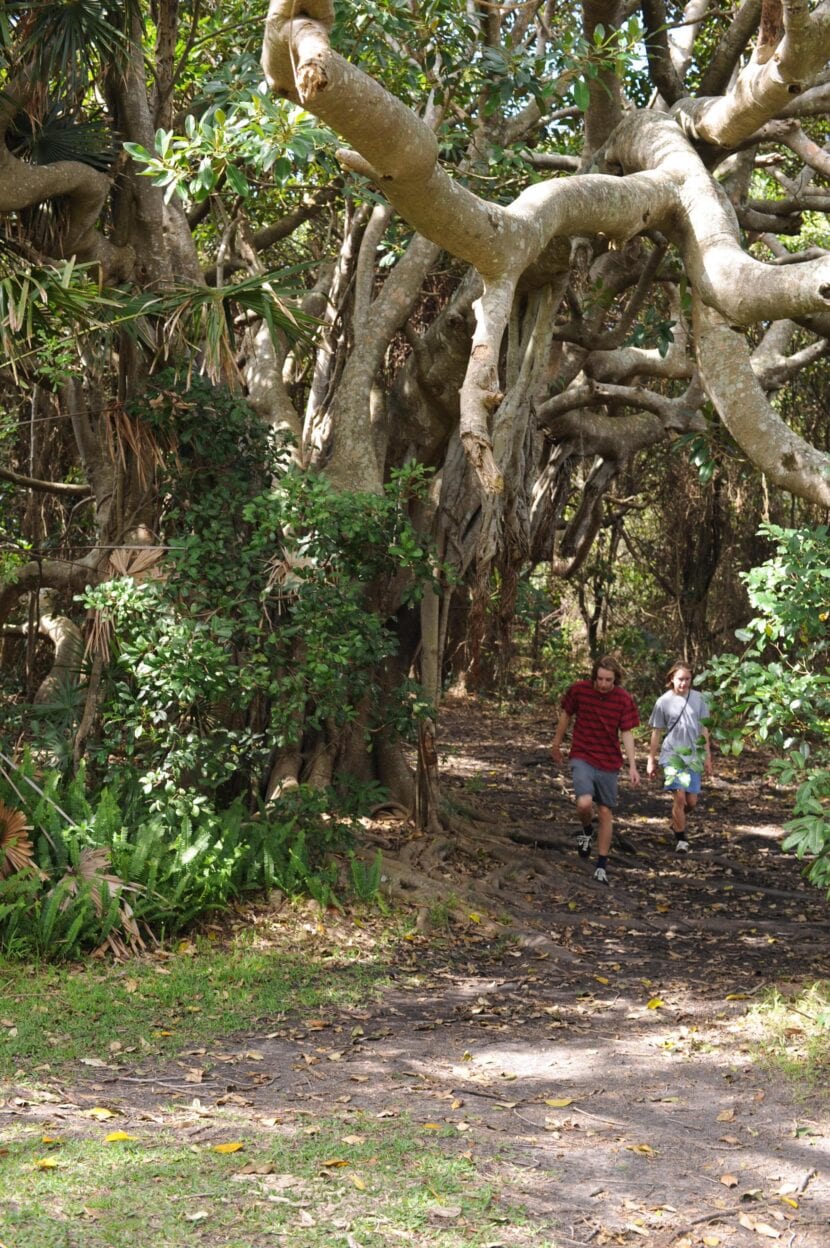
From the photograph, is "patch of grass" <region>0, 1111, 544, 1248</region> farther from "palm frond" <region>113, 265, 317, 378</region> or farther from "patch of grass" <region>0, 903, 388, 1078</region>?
"palm frond" <region>113, 265, 317, 378</region>

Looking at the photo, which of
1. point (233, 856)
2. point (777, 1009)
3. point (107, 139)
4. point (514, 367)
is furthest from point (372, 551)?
point (777, 1009)

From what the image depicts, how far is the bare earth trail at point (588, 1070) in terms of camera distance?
14.7 ft

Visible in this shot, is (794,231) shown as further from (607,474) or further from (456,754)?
(456,754)

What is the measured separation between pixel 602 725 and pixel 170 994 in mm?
4399

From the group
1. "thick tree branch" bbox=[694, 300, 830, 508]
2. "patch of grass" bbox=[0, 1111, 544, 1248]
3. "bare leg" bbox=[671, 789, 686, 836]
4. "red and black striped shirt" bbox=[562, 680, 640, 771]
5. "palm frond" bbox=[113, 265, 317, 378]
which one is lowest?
"patch of grass" bbox=[0, 1111, 544, 1248]

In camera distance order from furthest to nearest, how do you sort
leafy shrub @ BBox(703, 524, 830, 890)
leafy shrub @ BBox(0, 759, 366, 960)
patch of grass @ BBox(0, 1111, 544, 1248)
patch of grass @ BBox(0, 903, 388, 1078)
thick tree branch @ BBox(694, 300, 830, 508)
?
leafy shrub @ BBox(0, 759, 366, 960)
thick tree branch @ BBox(694, 300, 830, 508)
leafy shrub @ BBox(703, 524, 830, 890)
patch of grass @ BBox(0, 903, 388, 1078)
patch of grass @ BBox(0, 1111, 544, 1248)

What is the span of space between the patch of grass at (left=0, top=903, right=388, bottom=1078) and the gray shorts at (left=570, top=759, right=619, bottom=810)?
107 inches

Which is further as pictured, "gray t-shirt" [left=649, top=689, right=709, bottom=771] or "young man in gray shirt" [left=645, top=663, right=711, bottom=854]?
"gray t-shirt" [left=649, top=689, right=709, bottom=771]

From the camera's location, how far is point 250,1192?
14.1 feet

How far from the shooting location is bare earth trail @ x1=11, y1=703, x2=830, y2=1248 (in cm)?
448

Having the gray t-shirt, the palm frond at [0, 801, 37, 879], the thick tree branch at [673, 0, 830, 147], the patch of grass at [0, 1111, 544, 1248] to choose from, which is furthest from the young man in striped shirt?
the patch of grass at [0, 1111, 544, 1248]

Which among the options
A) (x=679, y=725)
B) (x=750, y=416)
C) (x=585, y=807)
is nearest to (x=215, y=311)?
(x=750, y=416)

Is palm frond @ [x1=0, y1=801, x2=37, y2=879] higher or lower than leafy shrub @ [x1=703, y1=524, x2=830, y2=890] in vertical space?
lower

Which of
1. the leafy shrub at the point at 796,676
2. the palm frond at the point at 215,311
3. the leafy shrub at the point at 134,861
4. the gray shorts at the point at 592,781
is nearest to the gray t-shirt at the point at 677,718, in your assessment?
the gray shorts at the point at 592,781
